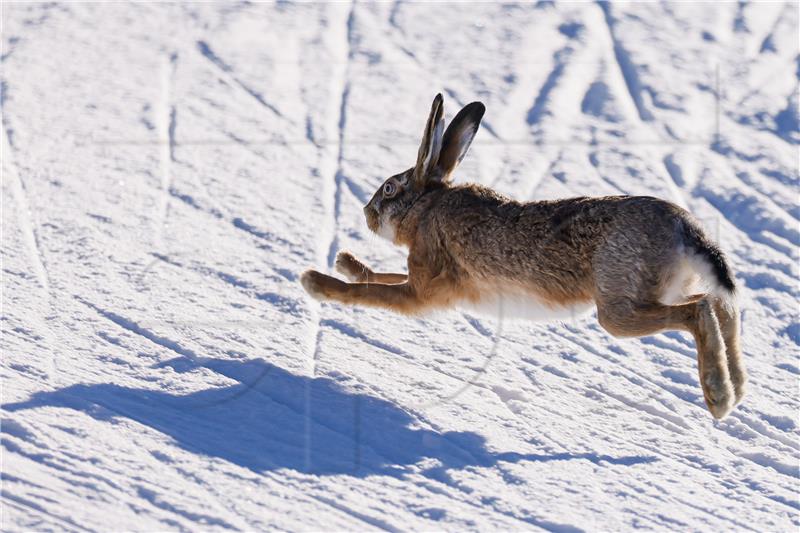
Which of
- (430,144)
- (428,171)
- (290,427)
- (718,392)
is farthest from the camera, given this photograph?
(428,171)

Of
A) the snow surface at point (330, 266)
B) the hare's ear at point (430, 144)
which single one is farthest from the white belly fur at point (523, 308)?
the hare's ear at point (430, 144)

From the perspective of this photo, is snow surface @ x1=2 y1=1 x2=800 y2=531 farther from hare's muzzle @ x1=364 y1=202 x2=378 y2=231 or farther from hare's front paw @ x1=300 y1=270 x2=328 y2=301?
hare's muzzle @ x1=364 y1=202 x2=378 y2=231

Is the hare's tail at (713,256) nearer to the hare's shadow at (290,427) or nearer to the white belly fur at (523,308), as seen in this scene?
the white belly fur at (523,308)

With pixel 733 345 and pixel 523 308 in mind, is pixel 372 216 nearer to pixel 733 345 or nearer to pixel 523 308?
pixel 523 308

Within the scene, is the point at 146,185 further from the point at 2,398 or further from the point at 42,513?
the point at 42,513

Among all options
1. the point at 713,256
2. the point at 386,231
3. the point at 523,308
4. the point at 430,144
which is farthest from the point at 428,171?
the point at 713,256

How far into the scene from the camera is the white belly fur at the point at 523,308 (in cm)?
599

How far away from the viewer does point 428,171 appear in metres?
6.84

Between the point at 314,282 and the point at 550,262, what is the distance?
1547mm

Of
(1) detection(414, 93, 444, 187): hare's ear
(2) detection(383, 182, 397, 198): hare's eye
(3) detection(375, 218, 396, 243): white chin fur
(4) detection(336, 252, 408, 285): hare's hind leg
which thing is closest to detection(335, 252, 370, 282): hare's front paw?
(4) detection(336, 252, 408, 285): hare's hind leg

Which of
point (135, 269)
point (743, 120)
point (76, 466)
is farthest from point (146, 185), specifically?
point (743, 120)

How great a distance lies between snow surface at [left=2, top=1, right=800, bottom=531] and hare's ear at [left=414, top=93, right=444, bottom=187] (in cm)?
98

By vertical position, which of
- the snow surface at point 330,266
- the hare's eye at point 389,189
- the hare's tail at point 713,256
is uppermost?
the hare's tail at point 713,256

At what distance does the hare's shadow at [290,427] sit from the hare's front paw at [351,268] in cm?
155
